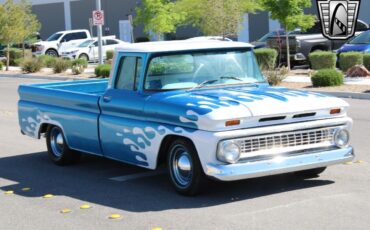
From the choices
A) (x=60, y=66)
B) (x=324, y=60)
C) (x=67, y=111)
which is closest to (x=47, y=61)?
(x=60, y=66)

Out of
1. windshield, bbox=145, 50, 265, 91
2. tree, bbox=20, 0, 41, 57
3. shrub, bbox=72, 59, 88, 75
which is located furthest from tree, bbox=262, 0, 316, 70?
windshield, bbox=145, 50, 265, 91

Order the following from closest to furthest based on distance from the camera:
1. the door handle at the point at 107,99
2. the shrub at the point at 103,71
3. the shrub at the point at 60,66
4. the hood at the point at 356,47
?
the door handle at the point at 107,99 < the hood at the point at 356,47 < the shrub at the point at 103,71 < the shrub at the point at 60,66

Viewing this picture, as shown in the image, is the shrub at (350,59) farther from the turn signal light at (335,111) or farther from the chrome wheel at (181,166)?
the chrome wheel at (181,166)

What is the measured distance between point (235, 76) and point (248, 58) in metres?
0.32

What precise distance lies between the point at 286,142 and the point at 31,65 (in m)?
27.6

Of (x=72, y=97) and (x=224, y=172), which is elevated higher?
(x=72, y=97)

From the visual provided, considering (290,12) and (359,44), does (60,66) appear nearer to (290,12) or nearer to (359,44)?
(290,12)

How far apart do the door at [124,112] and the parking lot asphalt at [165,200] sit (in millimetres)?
412

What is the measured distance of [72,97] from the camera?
9.38 meters

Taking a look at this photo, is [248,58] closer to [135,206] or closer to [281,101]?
[281,101]

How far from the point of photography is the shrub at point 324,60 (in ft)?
79.9

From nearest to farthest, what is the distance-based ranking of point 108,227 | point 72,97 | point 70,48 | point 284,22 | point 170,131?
point 108,227
point 170,131
point 72,97
point 284,22
point 70,48

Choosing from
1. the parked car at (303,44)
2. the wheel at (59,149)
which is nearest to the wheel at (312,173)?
the wheel at (59,149)

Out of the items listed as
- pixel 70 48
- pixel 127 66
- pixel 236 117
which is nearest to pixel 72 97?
pixel 127 66
